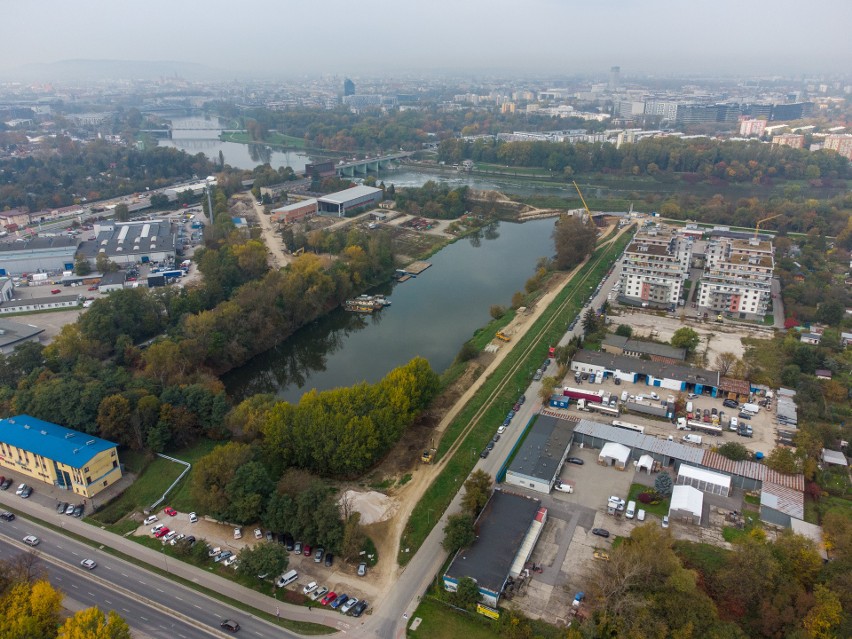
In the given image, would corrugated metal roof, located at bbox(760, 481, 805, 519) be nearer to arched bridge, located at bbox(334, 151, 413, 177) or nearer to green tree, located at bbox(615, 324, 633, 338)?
green tree, located at bbox(615, 324, 633, 338)

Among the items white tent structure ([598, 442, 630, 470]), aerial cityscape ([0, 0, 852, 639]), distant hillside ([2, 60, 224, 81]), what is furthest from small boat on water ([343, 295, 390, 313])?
distant hillside ([2, 60, 224, 81])

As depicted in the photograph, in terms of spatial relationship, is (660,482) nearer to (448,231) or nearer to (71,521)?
(71,521)

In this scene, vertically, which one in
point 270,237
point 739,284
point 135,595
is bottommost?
point 135,595

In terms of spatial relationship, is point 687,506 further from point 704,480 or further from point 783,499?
point 783,499

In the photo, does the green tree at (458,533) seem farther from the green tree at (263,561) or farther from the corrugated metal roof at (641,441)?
the corrugated metal roof at (641,441)

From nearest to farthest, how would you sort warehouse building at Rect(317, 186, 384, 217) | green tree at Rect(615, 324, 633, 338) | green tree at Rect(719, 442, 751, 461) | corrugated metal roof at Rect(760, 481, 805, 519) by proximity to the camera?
corrugated metal roof at Rect(760, 481, 805, 519), green tree at Rect(719, 442, 751, 461), green tree at Rect(615, 324, 633, 338), warehouse building at Rect(317, 186, 384, 217)

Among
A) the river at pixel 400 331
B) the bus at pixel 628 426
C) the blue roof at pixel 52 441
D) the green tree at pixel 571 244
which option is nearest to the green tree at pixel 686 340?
the bus at pixel 628 426

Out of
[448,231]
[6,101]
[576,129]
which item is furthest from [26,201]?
[6,101]

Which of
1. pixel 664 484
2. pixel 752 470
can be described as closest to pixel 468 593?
pixel 664 484
